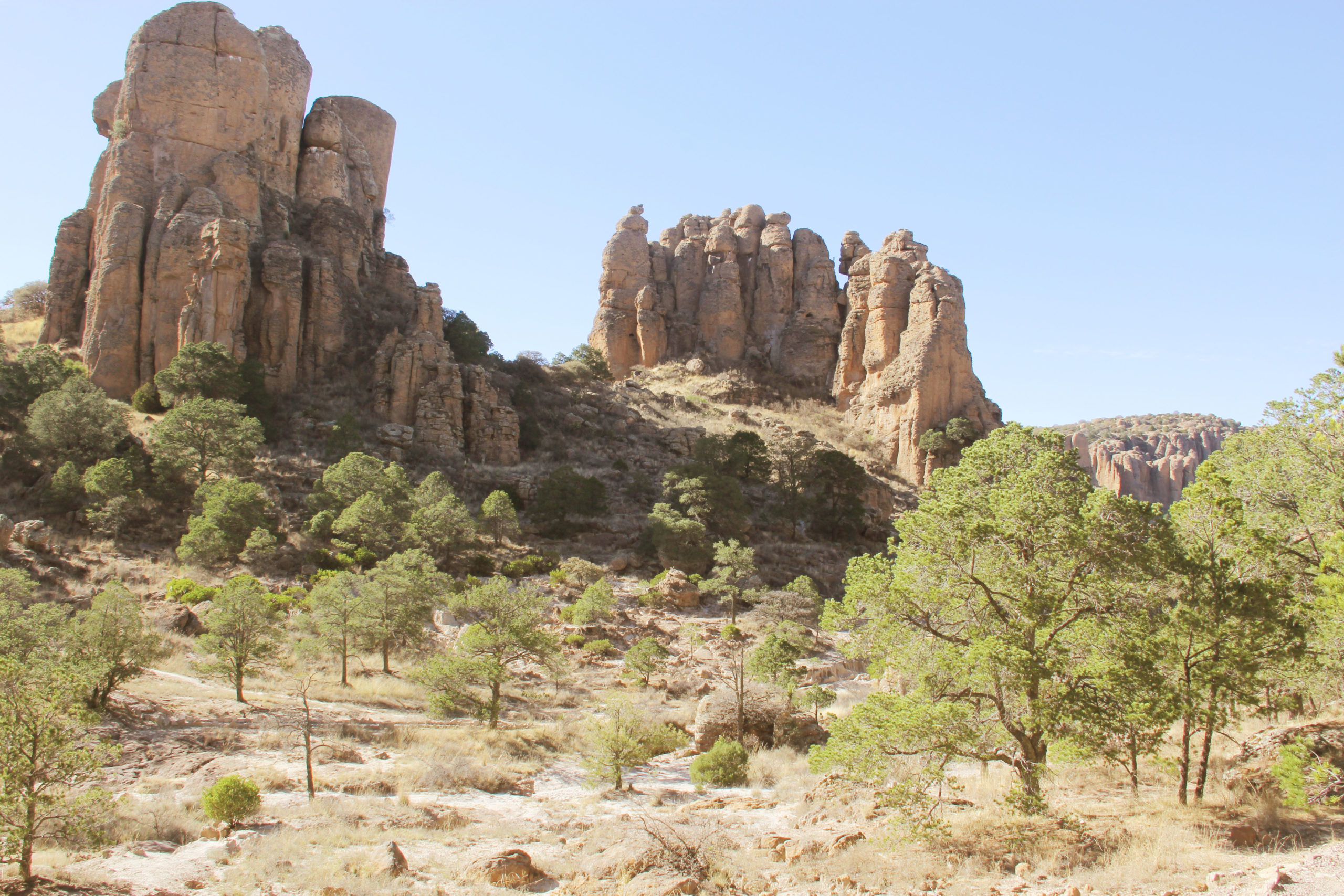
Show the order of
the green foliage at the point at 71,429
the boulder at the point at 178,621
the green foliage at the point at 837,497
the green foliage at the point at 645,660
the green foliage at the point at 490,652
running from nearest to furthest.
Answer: the green foliage at the point at 490,652 → the boulder at the point at 178,621 → the green foliage at the point at 645,660 → the green foliage at the point at 71,429 → the green foliage at the point at 837,497

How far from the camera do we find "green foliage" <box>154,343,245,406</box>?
49.2m

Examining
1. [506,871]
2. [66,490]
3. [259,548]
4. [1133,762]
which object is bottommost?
[506,871]

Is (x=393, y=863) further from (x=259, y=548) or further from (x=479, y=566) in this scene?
(x=479, y=566)

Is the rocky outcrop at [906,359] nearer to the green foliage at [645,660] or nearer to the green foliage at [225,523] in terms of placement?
the green foliage at [645,660]

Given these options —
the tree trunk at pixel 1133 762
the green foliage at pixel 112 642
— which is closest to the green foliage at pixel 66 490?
the green foliage at pixel 112 642

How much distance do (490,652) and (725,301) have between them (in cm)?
6543

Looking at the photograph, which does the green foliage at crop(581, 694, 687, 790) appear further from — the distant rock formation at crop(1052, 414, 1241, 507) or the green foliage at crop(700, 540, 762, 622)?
the distant rock formation at crop(1052, 414, 1241, 507)

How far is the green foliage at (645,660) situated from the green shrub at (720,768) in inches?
358

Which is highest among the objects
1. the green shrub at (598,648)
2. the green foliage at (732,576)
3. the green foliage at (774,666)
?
the green foliage at (732,576)

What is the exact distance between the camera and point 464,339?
65.5m

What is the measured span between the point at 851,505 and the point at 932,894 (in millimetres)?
44853

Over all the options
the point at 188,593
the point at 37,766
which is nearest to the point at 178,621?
the point at 188,593

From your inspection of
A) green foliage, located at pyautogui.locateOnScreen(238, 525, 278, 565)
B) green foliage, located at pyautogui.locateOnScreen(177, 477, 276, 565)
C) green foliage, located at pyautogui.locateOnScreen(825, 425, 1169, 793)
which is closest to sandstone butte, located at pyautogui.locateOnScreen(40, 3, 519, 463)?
green foliage, located at pyautogui.locateOnScreen(177, 477, 276, 565)

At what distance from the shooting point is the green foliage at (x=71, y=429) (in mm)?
43812
